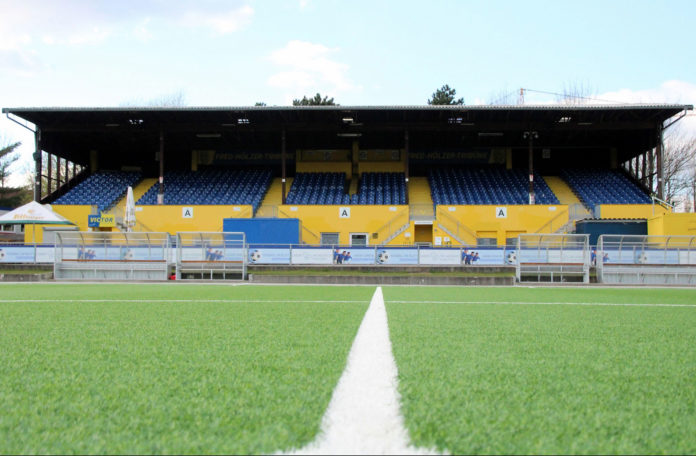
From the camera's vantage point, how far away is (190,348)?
297 cm

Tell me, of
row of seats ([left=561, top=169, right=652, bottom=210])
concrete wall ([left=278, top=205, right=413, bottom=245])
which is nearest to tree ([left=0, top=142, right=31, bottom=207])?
concrete wall ([left=278, top=205, right=413, bottom=245])

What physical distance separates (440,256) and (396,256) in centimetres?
182

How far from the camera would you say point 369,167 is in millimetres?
37219

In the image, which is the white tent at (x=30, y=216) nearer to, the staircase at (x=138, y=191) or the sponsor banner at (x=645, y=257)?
the staircase at (x=138, y=191)

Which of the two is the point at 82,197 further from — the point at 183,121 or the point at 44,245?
the point at 44,245

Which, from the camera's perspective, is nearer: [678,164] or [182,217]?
[182,217]

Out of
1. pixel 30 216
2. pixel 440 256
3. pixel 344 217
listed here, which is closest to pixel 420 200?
pixel 344 217

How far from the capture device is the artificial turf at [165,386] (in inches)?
57.9

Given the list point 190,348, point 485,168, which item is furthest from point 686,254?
point 190,348

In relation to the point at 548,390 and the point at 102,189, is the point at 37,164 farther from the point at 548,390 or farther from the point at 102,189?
the point at 548,390

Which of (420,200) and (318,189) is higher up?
(318,189)

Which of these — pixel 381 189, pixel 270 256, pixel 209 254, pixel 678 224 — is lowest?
pixel 270 256

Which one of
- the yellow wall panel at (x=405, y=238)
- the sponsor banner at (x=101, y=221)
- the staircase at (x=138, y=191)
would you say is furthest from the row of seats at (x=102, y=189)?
the yellow wall panel at (x=405, y=238)

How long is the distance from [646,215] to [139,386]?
3283 cm
